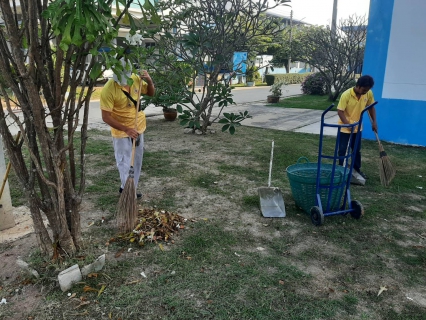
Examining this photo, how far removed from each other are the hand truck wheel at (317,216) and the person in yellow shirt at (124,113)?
6.73ft

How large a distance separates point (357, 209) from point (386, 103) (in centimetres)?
504

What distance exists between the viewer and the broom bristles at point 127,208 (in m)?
3.19

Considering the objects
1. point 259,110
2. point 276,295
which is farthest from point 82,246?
point 259,110

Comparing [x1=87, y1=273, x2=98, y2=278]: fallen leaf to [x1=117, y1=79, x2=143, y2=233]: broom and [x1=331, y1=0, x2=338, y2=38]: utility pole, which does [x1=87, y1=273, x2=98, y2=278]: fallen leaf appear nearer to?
[x1=117, y1=79, x2=143, y2=233]: broom

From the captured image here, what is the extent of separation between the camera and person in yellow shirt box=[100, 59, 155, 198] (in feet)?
11.9

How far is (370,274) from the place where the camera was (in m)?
2.99

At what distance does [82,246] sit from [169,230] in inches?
36.4

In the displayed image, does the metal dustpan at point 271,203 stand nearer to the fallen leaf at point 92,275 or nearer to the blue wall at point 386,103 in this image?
the fallen leaf at point 92,275

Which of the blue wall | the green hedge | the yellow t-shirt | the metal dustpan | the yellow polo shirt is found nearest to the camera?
the yellow t-shirt

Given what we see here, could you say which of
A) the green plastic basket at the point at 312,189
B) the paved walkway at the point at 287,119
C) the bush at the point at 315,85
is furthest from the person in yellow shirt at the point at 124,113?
the bush at the point at 315,85

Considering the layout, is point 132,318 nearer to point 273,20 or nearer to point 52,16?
point 52,16

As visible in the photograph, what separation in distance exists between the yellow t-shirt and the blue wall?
20.1 feet

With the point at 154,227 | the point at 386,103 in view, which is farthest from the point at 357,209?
the point at 386,103

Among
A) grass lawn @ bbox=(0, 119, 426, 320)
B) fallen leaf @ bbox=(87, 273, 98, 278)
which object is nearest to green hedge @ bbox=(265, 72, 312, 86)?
grass lawn @ bbox=(0, 119, 426, 320)
